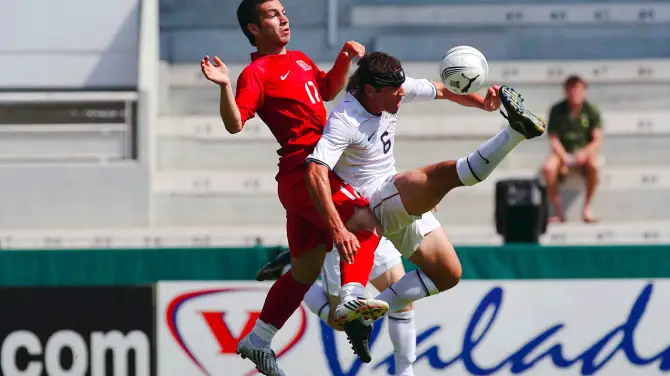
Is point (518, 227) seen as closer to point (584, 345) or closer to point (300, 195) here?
point (584, 345)

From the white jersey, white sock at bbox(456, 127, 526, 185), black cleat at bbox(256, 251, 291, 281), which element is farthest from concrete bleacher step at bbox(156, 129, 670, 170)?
white sock at bbox(456, 127, 526, 185)

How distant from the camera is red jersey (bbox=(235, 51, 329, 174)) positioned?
6.77m

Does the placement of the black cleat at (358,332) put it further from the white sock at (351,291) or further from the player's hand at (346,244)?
the player's hand at (346,244)

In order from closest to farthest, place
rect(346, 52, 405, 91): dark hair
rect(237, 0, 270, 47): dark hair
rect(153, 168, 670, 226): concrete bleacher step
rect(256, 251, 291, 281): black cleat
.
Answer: rect(346, 52, 405, 91): dark hair
rect(237, 0, 270, 47): dark hair
rect(256, 251, 291, 281): black cleat
rect(153, 168, 670, 226): concrete bleacher step

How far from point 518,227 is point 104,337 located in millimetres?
2572

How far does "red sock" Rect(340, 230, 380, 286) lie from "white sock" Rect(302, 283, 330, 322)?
800 millimetres

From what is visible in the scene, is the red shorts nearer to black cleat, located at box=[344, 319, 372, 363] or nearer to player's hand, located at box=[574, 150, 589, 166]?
black cleat, located at box=[344, 319, 372, 363]

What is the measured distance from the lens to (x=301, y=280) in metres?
7.13

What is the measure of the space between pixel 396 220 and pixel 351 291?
435 mm

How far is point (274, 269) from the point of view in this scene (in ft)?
25.7

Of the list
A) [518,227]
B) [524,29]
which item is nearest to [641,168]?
[524,29]

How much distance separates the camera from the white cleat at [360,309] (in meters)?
6.50

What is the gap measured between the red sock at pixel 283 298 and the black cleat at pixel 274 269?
62 centimetres

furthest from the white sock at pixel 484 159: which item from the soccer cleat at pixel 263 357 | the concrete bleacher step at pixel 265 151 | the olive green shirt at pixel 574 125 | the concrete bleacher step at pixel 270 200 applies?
the concrete bleacher step at pixel 265 151
